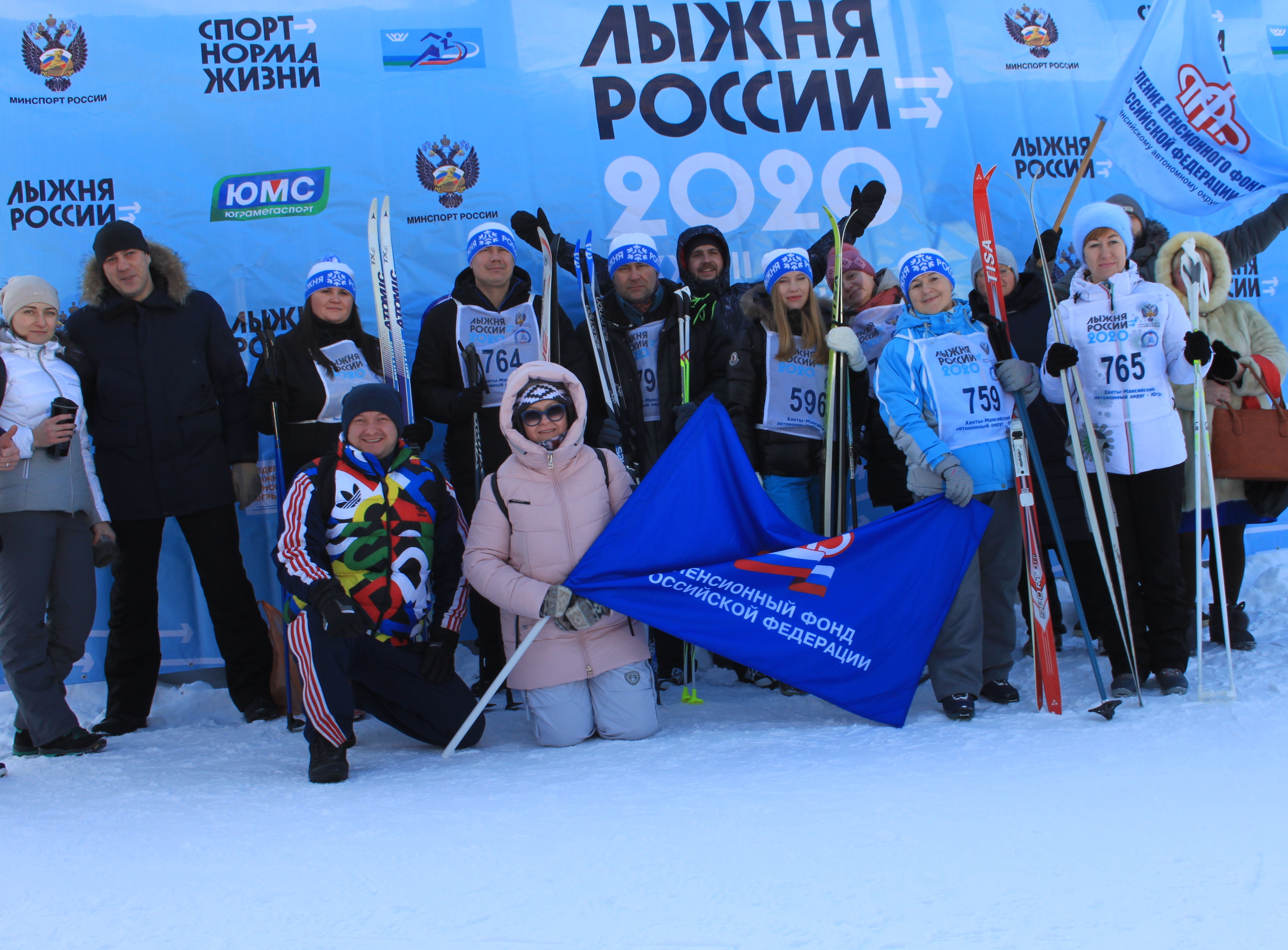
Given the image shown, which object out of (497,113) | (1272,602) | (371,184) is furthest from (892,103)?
(1272,602)

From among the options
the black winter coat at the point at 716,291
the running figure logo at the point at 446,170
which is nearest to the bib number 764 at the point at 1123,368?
the black winter coat at the point at 716,291

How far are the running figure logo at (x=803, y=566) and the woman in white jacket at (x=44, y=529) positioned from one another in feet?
8.39

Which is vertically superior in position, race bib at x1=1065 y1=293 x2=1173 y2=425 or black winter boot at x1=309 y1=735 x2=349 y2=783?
race bib at x1=1065 y1=293 x2=1173 y2=425

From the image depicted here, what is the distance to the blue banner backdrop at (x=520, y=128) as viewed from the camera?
4949mm

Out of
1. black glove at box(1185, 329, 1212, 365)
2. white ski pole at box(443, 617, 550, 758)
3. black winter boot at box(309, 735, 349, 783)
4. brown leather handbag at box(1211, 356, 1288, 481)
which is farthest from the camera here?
brown leather handbag at box(1211, 356, 1288, 481)

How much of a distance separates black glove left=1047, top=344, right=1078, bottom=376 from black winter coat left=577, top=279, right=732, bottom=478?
4.47 feet

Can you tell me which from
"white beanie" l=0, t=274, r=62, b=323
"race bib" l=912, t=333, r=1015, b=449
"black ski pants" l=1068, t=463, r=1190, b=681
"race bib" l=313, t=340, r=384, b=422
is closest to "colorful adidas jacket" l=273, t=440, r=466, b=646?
"race bib" l=313, t=340, r=384, b=422

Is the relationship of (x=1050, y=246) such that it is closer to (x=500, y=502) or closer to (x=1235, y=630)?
(x=1235, y=630)

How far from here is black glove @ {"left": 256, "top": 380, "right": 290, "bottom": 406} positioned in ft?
13.2

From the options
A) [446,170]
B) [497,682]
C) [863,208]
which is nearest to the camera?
[497,682]

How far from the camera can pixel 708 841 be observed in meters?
2.29

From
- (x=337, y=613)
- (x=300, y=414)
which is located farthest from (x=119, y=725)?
(x=337, y=613)

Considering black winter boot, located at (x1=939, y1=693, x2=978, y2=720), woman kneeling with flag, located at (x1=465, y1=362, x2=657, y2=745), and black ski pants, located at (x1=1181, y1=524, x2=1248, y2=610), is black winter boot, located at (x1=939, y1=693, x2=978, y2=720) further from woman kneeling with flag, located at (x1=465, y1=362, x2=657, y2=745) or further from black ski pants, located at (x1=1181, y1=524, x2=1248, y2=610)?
black ski pants, located at (x1=1181, y1=524, x2=1248, y2=610)

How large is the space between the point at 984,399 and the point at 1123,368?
21.5 inches
